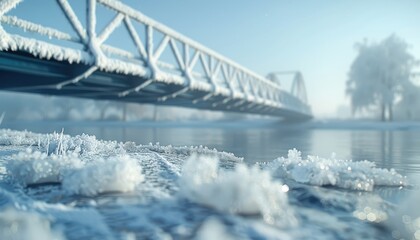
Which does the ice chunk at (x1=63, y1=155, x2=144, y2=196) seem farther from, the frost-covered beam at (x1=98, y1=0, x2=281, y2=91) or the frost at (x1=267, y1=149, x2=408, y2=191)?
the frost-covered beam at (x1=98, y1=0, x2=281, y2=91)

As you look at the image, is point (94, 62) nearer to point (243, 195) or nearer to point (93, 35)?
point (93, 35)

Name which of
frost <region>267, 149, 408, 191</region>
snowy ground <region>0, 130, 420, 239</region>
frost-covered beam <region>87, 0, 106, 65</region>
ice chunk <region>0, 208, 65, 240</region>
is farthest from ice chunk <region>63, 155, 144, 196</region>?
frost-covered beam <region>87, 0, 106, 65</region>

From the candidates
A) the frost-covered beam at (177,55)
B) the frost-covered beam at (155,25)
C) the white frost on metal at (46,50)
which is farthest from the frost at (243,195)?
→ the frost-covered beam at (177,55)

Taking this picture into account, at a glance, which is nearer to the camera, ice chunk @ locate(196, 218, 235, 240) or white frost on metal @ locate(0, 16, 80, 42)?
ice chunk @ locate(196, 218, 235, 240)

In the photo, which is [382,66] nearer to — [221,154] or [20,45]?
[221,154]

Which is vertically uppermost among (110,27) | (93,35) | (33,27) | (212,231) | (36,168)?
(110,27)

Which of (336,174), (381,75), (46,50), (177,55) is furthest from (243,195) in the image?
(381,75)
